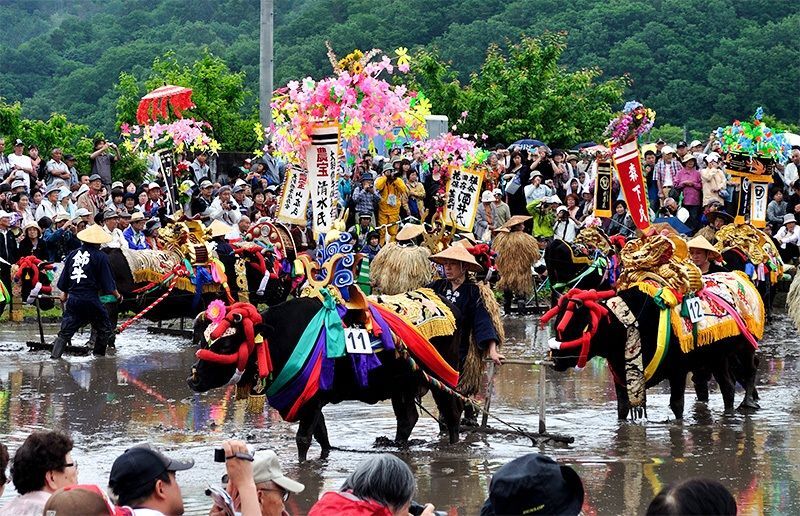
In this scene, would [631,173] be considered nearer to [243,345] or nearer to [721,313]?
[721,313]

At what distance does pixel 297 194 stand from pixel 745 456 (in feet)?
17.0

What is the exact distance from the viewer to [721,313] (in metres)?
13.1

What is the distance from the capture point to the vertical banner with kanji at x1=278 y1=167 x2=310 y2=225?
14047mm

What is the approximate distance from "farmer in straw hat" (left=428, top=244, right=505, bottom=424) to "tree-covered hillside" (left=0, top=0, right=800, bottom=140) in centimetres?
2491

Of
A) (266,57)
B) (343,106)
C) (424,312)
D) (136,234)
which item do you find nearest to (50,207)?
(136,234)

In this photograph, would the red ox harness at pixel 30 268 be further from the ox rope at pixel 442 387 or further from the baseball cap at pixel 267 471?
the baseball cap at pixel 267 471

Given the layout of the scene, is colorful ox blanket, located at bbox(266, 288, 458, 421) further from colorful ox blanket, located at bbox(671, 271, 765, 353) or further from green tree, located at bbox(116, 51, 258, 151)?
green tree, located at bbox(116, 51, 258, 151)

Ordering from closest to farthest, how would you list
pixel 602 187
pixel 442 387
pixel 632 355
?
pixel 442 387, pixel 632 355, pixel 602 187

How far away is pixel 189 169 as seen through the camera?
2448cm

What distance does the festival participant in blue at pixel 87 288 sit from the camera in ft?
53.6

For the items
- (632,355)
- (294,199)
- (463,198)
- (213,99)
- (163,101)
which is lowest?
(632,355)

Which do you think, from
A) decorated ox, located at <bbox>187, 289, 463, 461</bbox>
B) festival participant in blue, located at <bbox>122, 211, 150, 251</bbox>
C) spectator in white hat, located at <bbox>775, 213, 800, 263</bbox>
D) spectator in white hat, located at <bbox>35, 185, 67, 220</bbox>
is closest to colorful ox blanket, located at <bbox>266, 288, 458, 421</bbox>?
decorated ox, located at <bbox>187, 289, 463, 461</bbox>

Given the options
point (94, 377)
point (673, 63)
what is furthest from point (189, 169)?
point (673, 63)

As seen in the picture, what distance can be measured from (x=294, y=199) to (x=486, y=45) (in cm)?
2655
